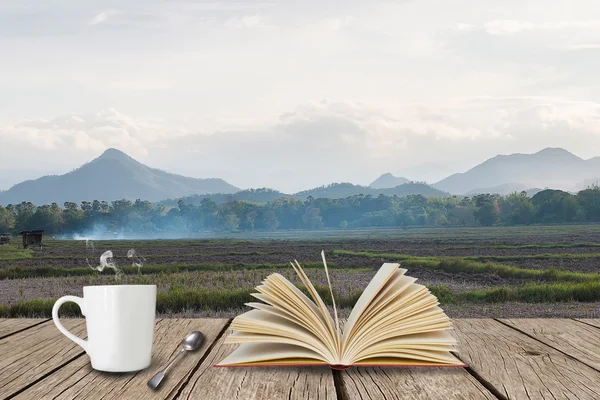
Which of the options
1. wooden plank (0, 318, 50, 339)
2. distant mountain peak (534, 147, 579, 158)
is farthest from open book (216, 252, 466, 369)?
distant mountain peak (534, 147, 579, 158)

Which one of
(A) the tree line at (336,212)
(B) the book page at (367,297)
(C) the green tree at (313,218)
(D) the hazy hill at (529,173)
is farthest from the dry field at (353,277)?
(D) the hazy hill at (529,173)

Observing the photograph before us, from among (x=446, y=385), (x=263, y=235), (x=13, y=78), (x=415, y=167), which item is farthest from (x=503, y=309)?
(x=263, y=235)

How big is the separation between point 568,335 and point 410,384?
0.75m

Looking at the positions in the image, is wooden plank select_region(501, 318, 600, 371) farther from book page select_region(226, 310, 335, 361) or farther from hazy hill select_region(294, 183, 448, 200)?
hazy hill select_region(294, 183, 448, 200)

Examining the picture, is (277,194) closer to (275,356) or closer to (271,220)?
A: (271,220)

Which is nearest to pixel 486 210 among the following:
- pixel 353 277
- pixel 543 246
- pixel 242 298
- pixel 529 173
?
pixel 543 246

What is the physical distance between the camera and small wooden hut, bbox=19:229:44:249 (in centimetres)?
2398

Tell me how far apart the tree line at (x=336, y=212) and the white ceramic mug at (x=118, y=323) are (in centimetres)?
2868

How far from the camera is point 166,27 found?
52.0 feet

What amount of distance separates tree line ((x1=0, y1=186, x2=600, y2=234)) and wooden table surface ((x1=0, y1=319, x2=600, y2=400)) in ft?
93.4

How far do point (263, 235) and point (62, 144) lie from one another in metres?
19.0

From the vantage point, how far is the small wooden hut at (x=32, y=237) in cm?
2398

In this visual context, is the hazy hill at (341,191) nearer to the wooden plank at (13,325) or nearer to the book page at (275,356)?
the wooden plank at (13,325)

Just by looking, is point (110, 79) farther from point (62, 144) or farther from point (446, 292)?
point (446, 292)
